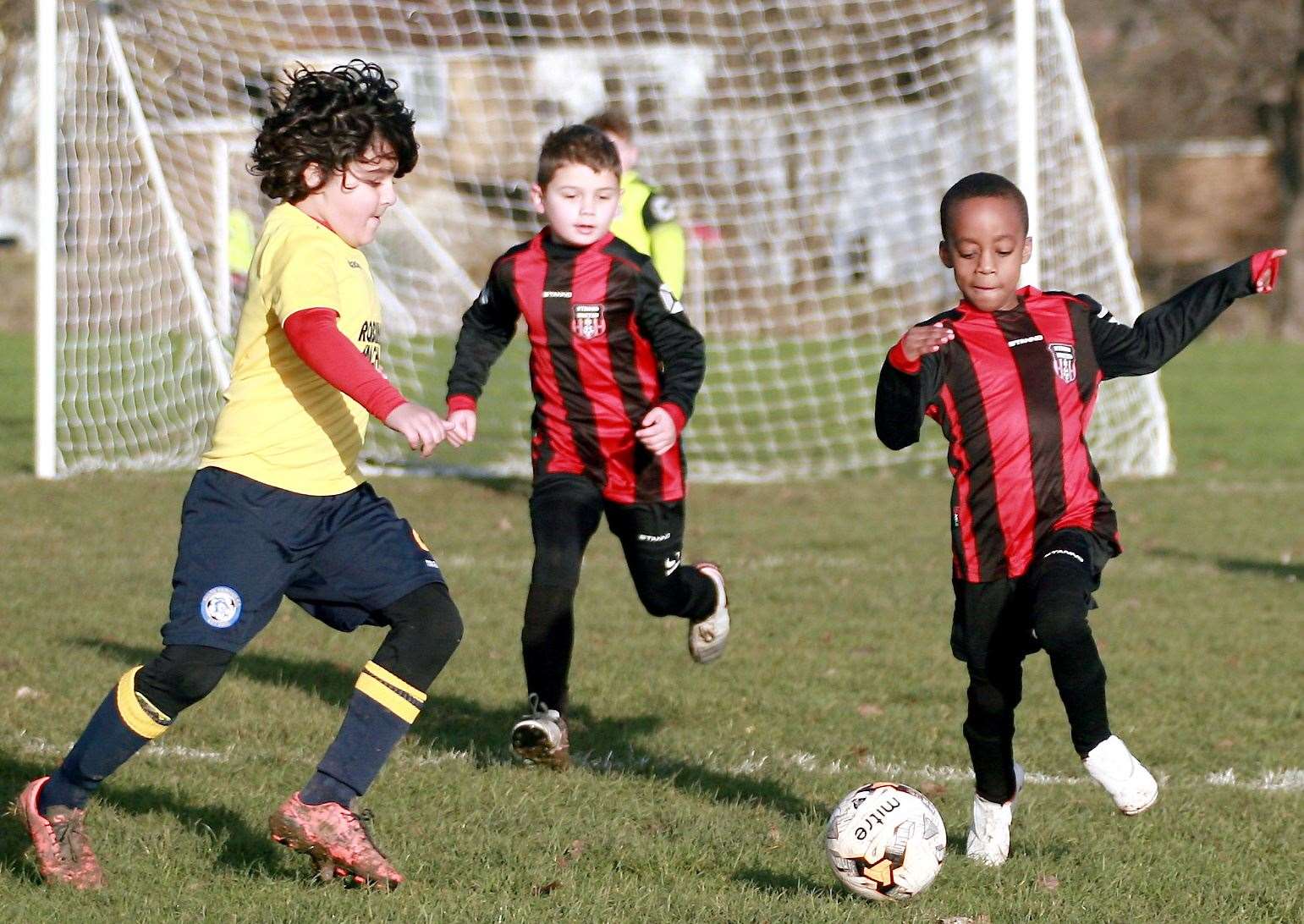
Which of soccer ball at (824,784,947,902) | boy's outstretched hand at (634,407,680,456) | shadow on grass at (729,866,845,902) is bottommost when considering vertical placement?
shadow on grass at (729,866,845,902)

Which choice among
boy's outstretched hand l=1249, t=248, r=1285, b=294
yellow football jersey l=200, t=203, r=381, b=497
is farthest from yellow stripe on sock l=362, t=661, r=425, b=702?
boy's outstretched hand l=1249, t=248, r=1285, b=294

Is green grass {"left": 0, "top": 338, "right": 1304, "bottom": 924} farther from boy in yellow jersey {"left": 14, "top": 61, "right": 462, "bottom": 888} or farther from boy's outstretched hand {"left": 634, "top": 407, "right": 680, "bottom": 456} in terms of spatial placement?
boy's outstretched hand {"left": 634, "top": 407, "right": 680, "bottom": 456}

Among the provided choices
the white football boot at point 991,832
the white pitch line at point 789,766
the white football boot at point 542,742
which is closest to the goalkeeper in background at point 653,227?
the white pitch line at point 789,766

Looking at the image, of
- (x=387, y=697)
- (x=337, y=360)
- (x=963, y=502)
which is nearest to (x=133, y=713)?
(x=387, y=697)

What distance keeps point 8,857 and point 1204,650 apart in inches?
185

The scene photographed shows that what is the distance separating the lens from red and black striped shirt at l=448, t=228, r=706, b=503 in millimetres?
5723

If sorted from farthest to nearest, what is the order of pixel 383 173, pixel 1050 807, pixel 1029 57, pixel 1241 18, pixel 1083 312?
pixel 1241 18 → pixel 1029 57 → pixel 1050 807 → pixel 1083 312 → pixel 383 173

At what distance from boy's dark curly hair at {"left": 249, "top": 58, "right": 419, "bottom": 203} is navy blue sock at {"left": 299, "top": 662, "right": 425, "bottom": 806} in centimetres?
114

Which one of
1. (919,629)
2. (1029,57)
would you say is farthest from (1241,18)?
(919,629)

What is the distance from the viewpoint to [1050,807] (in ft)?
16.4

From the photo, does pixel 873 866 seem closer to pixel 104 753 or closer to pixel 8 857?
pixel 104 753

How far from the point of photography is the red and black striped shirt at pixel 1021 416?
4.43 meters

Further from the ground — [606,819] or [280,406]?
Answer: [280,406]

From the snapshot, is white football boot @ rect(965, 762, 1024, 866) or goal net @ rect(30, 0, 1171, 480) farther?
goal net @ rect(30, 0, 1171, 480)
